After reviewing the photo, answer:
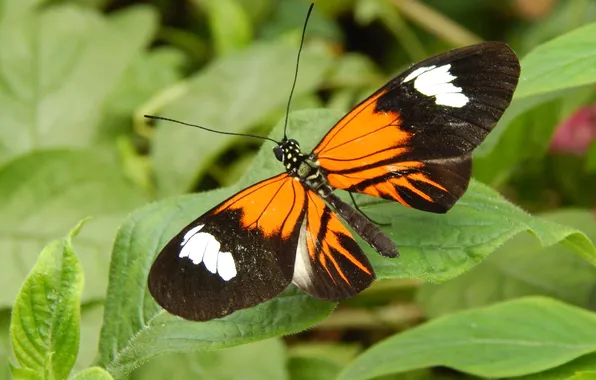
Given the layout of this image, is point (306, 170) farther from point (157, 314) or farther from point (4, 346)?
point (4, 346)

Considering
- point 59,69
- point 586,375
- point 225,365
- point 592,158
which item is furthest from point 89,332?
point 592,158

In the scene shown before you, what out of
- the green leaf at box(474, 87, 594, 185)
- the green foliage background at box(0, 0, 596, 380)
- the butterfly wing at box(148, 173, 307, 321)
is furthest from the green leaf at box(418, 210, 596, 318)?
the butterfly wing at box(148, 173, 307, 321)

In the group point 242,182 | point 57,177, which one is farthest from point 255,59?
point 242,182

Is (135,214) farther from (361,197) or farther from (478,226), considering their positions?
(478,226)

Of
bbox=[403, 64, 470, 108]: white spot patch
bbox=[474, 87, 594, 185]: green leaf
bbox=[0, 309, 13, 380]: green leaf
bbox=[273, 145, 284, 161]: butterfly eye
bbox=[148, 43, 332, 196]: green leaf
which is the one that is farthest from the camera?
bbox=[148, 43, 332, 196]: green leaf

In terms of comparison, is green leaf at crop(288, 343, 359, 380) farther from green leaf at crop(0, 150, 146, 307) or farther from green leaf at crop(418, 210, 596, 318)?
green leaf at crop(0, 150, 146, 307)

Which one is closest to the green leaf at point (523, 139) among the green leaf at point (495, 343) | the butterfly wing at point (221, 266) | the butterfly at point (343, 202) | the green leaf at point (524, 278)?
the green leaf at point (524, 278)

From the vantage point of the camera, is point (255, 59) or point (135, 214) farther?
point (255, 59)
